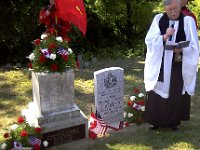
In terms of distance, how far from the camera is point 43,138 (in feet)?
18.3

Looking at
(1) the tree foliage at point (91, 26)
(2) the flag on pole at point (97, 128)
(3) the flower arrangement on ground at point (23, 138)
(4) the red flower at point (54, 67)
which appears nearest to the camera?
(3) the flower arrangement on ground at point (23, 138)

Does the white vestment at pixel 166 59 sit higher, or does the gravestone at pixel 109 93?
the white vestment at pixel 166 59

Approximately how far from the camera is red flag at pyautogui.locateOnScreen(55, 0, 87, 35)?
209 inches

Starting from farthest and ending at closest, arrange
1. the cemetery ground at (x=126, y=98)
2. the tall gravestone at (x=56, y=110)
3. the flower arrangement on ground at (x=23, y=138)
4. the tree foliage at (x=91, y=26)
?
1. the tree foliage at (x=91, y=26)
2. the cemetery ground at (x=126, y=98)
3. the tall gravestone at (x=56, y=110)
4. the flower arrangement on ground at (x=23, y=138)

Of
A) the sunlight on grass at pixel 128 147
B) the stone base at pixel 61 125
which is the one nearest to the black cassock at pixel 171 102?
the sunlight on grass at pixel 128 147

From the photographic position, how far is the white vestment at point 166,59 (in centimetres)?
554

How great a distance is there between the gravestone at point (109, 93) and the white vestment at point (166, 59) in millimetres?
658

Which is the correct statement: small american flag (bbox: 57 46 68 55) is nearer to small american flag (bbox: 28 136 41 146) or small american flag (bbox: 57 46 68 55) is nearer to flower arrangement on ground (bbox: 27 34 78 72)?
flower arrangement on ground (bbox: 27 34 78 72)

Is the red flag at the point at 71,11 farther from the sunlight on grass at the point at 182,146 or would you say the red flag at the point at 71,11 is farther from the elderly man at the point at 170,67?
the sunlight on grass at the point at 182,146

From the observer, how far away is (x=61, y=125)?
18.6 feet

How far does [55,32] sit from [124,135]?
195cm

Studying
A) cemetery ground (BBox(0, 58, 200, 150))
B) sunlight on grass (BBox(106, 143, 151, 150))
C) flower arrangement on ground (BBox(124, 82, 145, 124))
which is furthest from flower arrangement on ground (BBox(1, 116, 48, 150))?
flower arrangement on ground (BBox(124, 82, 145, 124))

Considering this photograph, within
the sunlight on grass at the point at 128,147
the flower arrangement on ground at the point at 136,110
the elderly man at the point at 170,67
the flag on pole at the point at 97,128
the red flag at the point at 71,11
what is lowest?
the sunlight on grass at the point at 128,147

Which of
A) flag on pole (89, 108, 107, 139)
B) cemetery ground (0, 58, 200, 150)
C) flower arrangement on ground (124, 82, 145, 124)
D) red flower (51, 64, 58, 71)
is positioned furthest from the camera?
flower arrangement on ground (124, 82, 145, 124)
